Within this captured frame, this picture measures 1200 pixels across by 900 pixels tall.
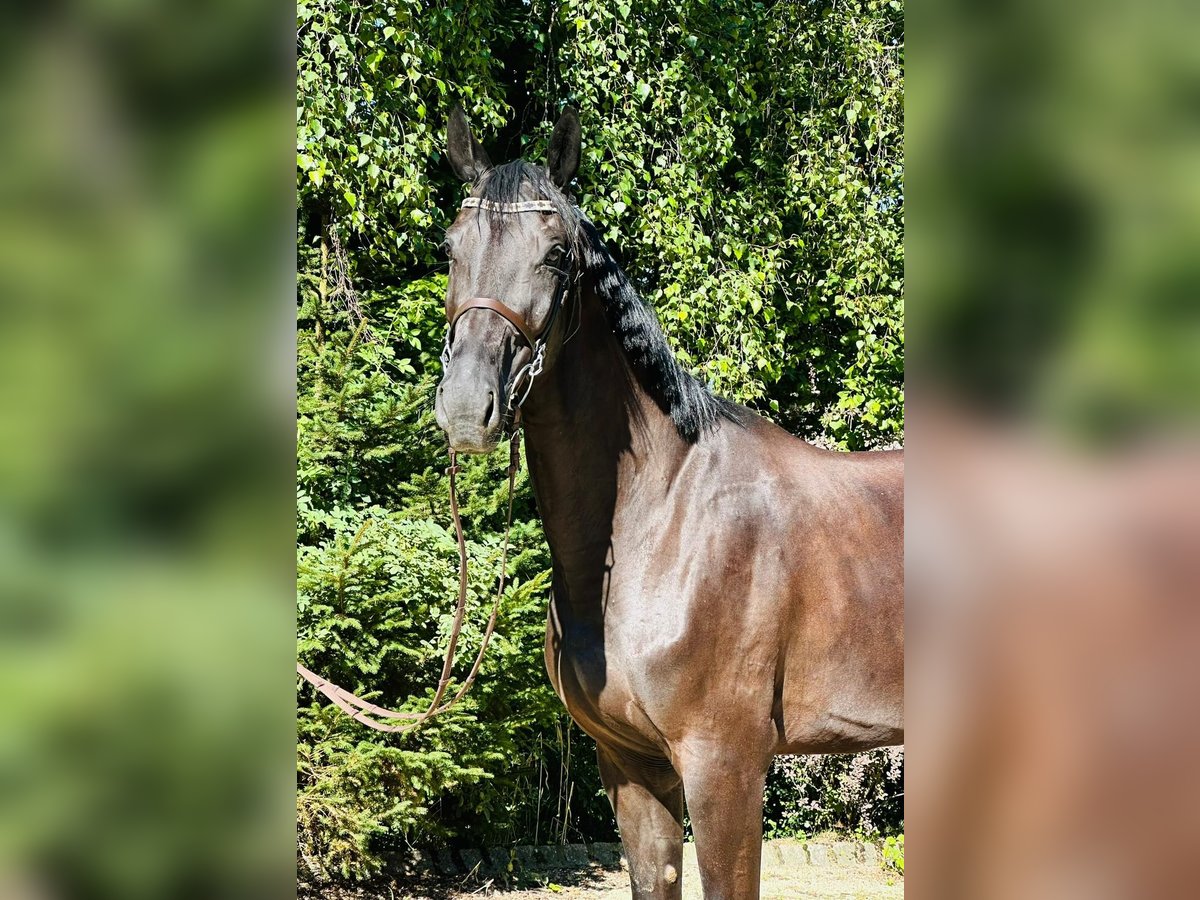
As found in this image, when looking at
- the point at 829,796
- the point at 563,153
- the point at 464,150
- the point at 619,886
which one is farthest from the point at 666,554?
the point at 829,796

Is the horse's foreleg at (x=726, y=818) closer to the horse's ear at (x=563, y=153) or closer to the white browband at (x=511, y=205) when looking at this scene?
the white browband at (x=511, y=205)

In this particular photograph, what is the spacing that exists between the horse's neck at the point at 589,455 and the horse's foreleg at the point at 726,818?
457 mm

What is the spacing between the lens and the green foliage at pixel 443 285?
4879mm

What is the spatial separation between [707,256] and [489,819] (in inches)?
126

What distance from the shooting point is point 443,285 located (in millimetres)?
5816

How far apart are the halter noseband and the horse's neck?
21 cm

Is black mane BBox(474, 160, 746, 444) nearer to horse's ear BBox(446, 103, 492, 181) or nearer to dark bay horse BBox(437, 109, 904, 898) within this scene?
dark bay horse BBox(437, 109, 904, 898)
